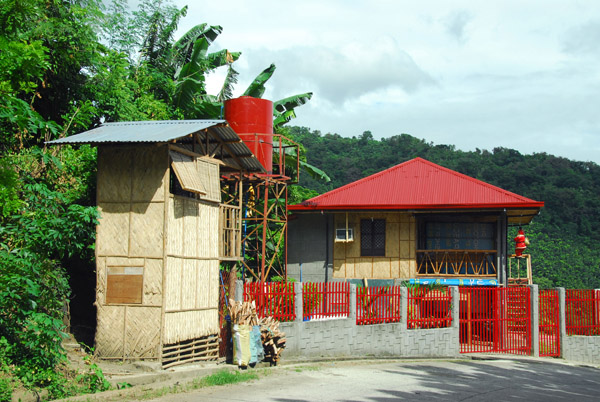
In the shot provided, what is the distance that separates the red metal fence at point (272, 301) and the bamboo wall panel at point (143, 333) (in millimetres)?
3913

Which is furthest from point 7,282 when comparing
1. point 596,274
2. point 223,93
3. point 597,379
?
point 596,274

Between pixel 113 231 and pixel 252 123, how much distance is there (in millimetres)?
10074

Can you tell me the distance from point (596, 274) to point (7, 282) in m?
44.5

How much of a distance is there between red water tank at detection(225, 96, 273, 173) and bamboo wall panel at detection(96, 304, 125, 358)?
10403 mm

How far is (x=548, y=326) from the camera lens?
21.9m

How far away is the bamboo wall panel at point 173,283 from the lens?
15.2 m

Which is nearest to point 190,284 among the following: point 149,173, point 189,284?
point 189,284

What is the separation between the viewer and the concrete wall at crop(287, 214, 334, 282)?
2819 cm

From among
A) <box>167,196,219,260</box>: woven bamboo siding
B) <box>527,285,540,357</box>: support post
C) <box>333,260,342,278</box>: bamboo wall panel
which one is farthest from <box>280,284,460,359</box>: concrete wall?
<box>333,260,342,278</box>: bamboo wall panel

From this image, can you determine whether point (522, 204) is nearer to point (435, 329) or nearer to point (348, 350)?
point (435, 329)

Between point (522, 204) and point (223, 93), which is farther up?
point (223, 93)

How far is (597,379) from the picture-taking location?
1767 centimetres

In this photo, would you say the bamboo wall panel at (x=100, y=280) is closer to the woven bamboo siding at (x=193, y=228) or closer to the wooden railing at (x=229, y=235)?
the woven bamboo siding at (x=193, y=228)

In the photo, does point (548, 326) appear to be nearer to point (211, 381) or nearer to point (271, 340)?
point (271, 340)
